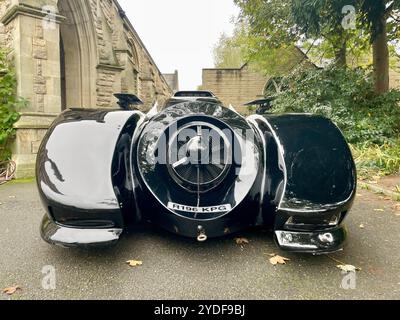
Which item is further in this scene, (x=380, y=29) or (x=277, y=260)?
(x=380, y=29)

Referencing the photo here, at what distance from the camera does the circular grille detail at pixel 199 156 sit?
5.93 ft

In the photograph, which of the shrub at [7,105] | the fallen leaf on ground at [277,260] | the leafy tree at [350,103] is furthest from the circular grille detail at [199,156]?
the leafy tree at [350,103]

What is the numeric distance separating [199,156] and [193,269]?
0.74 metres

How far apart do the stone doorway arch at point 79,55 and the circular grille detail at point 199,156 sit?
22.1 feet

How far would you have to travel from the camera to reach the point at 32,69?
5.01 m

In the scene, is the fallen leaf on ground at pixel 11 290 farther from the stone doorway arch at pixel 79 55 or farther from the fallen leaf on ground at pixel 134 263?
the stone doorway arch at pixel 79 55

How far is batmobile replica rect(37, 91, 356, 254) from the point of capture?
165 centimetres

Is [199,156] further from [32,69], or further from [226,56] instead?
[226,56]

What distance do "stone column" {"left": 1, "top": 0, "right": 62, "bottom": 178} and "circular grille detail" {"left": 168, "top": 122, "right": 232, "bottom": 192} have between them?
415 centimetres

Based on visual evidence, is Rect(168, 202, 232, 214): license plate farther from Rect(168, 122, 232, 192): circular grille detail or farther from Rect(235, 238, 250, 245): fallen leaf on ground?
Rect(235, 238, 250, 245): fallen leaf on ground

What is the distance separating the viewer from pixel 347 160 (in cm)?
182

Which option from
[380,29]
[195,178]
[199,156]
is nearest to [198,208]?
[195,178]
